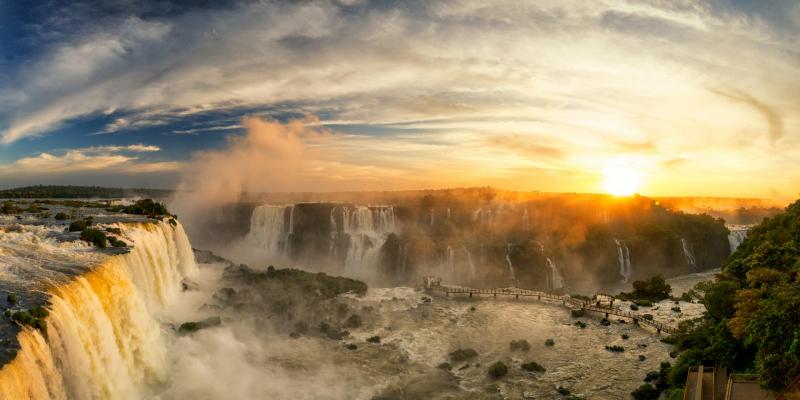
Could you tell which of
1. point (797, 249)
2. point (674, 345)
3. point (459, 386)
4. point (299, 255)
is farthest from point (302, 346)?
point (299, 255)

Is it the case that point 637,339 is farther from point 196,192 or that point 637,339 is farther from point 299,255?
point 196,192

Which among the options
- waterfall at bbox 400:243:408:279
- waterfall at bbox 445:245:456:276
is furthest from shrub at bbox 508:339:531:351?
waterfall at bbox 400:243:408:279

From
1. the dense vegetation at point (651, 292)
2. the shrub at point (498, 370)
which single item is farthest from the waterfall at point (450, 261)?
the shrub at point (498, 370)

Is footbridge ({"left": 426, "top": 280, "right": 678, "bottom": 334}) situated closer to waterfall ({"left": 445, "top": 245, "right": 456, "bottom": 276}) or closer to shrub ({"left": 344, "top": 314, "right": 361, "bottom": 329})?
shrub ({"left": 344, "top": 314, "right": 361, "bottom": 329})

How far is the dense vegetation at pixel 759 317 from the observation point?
57.1ft

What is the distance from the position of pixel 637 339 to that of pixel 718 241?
62406 millimetres

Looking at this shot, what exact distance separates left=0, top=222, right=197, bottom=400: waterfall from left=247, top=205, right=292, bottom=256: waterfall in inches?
1874

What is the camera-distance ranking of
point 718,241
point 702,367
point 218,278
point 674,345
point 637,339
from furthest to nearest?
point 718,241
point 218,278
point 637,339
point 674,345
point 702,367

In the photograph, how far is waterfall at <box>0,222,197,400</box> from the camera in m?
14.0

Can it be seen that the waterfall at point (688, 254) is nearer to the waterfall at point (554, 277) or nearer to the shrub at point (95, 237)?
the waterfall at point (554, 277)

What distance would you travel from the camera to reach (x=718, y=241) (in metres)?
85.3

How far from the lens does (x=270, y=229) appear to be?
81312mm

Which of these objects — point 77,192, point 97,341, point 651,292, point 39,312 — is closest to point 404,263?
point 651,292

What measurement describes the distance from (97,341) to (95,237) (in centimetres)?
1216
